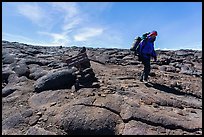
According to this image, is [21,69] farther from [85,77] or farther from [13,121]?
[13,121]

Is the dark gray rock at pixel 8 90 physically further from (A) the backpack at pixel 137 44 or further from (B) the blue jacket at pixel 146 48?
(B) the blue jacket at pixel 146 48

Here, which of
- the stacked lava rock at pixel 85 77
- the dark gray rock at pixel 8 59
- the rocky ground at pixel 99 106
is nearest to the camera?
the rocky ground at pixel 99 106

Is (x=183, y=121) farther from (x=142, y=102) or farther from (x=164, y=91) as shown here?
(x=164, y=91)

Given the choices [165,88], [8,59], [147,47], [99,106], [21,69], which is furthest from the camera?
[8,59]

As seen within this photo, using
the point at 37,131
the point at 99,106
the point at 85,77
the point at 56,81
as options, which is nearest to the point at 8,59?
the point at 56,81

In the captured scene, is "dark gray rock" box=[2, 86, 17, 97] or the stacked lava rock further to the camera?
"dark gray rock" box=[2, 86, 17, 97]

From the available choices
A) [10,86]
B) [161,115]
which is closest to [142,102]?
[161,115]

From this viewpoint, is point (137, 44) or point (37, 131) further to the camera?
point (137, 44)

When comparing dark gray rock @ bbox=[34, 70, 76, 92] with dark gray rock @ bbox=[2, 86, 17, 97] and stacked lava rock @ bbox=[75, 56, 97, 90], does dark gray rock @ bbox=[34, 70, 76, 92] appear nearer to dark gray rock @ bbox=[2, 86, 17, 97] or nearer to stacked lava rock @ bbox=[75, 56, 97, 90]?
stacked lava rock @ bbox=[75, 56, 97, 90]

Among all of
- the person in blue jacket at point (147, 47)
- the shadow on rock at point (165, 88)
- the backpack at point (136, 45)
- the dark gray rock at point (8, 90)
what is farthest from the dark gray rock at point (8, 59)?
the shadow on rock at point (165, 88)

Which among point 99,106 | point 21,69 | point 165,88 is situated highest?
point 21,69

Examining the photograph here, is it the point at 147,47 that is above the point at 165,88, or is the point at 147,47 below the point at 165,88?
above

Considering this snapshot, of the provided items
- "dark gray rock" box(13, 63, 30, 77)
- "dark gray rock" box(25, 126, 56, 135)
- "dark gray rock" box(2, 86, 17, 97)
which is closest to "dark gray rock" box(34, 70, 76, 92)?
"dark gray rock" box(2, 86, 17, 97)

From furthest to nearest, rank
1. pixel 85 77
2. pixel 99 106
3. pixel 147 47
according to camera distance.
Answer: pixel 147 47, pixel 85 77, pixel 99 106
